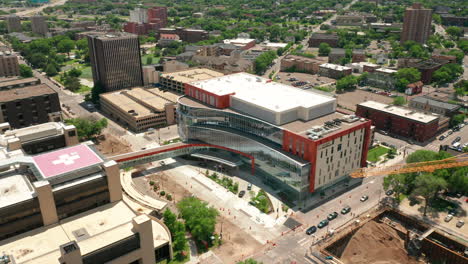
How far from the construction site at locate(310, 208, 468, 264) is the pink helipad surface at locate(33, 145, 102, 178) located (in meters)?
60.0

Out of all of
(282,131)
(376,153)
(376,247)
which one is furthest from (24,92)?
(376,247)

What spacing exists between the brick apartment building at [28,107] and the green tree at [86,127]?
6879 mm

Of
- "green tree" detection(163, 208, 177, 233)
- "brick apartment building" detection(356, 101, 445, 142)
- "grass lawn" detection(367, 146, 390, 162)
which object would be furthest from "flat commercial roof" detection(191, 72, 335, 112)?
"green tree" detection(163, 208, 177, 233)

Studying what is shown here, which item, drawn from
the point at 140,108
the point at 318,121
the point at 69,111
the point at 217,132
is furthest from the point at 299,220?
the point at 69,111

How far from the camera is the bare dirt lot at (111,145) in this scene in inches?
5938

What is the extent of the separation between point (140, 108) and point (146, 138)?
2278 centimetres

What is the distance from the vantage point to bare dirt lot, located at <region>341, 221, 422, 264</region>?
98250 millimetres

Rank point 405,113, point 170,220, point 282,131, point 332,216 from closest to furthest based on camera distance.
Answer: point 170,220 < point 332,216 < point 282,131 < point 405,113

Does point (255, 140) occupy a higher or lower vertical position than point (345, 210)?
higher

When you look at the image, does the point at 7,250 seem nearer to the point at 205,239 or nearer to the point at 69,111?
the point at 205,239

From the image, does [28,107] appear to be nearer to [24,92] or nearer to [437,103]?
[24,92]

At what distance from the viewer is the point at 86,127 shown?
15788 cm

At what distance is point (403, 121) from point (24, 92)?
161m

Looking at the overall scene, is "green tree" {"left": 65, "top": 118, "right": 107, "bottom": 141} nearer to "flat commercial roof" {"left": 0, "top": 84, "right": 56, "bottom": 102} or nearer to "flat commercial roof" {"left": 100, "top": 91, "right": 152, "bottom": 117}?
"flat commercial roof" {"left": 100, "top": 91, "right": 152, "bottom": 117}
